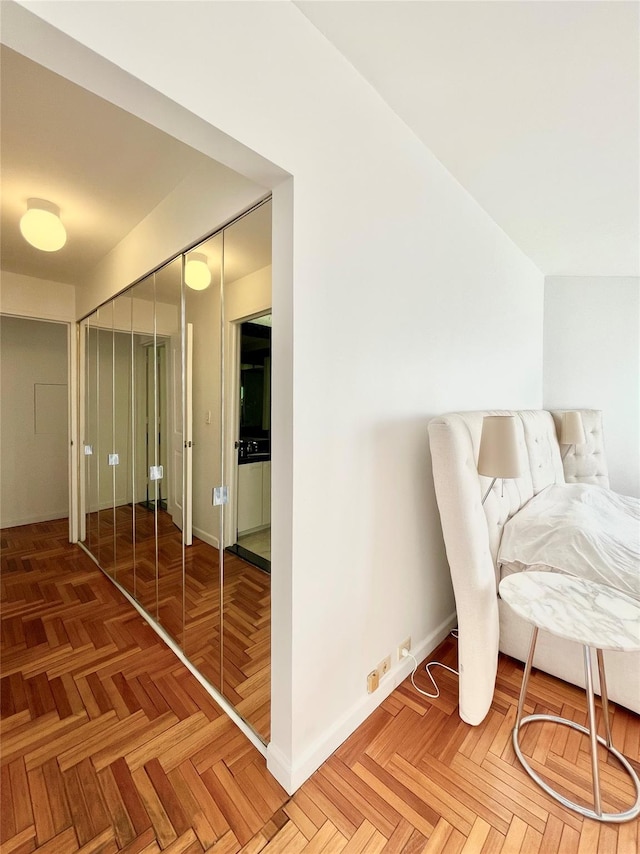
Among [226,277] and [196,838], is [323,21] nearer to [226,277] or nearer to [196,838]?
[226,277]

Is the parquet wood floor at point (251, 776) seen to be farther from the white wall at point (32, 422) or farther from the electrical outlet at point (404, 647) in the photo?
the white wall at point (32, 422)

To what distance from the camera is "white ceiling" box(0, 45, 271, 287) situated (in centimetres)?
142

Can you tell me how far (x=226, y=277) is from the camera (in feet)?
5.31

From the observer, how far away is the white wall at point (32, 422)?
386cm

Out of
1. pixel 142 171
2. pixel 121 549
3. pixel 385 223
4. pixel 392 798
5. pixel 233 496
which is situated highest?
pixel 142 171

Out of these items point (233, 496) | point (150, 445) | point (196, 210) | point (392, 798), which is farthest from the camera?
point (150, 445)

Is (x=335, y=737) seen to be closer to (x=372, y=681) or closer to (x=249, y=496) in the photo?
(x=372, y=681)

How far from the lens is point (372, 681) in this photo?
1.53 metres

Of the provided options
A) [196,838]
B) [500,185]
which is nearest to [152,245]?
[500,185]

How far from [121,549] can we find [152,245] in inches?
83.4

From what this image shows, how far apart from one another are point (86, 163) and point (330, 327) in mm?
1641

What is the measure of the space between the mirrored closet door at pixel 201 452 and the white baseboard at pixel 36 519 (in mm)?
2070

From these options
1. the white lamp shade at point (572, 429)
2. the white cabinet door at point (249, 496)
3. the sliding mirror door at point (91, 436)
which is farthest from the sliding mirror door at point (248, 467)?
the white lamp shade at point (572, 429)

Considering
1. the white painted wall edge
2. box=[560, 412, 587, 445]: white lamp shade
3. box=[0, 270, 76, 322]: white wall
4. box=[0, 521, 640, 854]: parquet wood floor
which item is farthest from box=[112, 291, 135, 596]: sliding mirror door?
box=[560, 412, 587, 445]: white lamp shade
